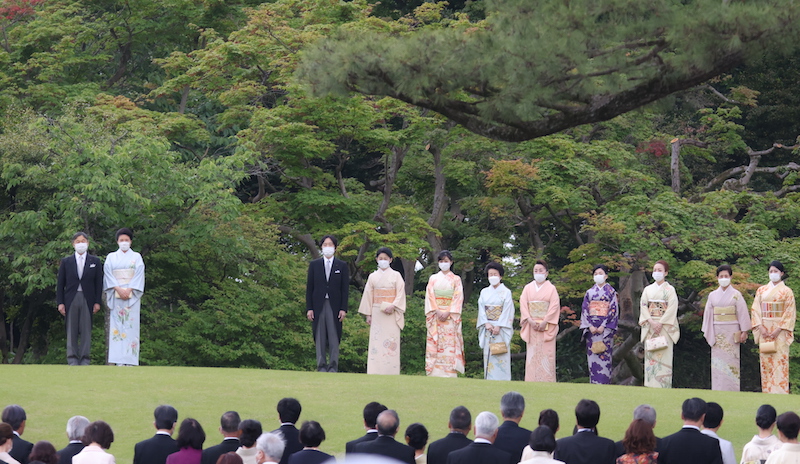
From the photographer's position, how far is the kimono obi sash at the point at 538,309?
1297 centimetres

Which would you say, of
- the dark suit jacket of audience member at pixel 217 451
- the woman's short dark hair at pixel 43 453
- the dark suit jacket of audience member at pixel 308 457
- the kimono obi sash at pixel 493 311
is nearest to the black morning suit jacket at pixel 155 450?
the dark suit jacket of audience member at pixel 217 451

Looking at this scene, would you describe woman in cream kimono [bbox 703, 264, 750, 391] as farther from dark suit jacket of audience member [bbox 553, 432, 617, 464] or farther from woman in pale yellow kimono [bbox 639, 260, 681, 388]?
dark suit jacket of audience member [bbox 553, 432, 617, 464]

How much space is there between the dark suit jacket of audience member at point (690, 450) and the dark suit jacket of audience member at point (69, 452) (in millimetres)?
3425

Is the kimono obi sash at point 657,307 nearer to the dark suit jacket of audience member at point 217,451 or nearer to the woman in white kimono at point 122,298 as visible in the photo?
the woman in white kimono at point 122,298

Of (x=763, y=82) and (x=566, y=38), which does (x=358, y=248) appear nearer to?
(x=763, y=82)

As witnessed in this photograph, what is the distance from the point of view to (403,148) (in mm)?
20703

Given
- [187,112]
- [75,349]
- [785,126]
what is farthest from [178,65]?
[785,126]

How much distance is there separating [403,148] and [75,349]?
9612 mm

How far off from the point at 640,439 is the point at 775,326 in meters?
7.54

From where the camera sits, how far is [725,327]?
41.3 ft

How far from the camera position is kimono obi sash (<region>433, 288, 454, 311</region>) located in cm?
1304

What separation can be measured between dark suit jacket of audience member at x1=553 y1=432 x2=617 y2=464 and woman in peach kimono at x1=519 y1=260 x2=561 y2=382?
707cm

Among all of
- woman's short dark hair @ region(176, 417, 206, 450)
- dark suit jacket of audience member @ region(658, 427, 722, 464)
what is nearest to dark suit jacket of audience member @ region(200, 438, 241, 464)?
woman's short dark hair @ region(176, 417, 206, 450)

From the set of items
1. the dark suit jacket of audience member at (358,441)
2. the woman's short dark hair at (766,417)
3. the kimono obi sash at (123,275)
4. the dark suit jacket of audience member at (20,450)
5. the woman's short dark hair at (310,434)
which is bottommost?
the dark suit jacket of audience member at (20,450)
